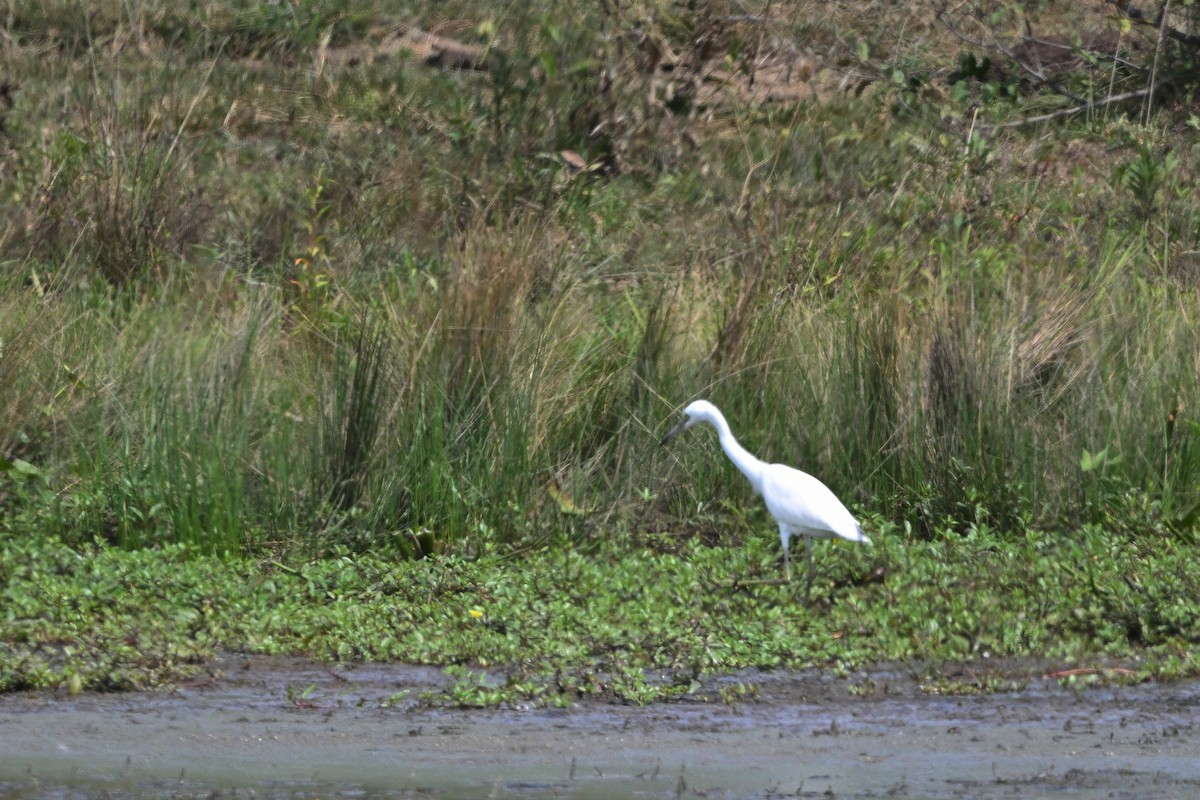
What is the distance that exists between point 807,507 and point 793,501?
66 mm

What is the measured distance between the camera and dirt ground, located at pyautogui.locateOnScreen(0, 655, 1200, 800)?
13.3ft

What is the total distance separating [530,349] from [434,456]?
1.96 feet

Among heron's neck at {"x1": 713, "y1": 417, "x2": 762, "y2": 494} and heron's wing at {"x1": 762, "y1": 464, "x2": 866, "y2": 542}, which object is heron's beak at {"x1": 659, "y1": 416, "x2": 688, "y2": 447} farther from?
heron's wing at {"x1": 762, "y1": 464, "x2": 866, "y2": 542}

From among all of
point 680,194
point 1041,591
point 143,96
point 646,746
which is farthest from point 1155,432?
point 143,96

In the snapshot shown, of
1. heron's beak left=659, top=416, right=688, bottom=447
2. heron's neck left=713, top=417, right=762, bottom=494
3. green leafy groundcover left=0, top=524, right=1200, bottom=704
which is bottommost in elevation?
green leafy groundcover left=0, top=524, right=1200, bottom=704

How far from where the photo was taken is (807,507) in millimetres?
5770

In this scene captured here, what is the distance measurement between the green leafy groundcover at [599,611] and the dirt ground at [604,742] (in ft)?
0.39

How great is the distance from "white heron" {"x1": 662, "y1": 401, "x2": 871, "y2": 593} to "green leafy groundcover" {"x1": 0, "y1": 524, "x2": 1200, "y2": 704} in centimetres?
15

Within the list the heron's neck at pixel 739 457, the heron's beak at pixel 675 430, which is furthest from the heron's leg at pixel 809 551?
the heron's beak at pixel 675 430

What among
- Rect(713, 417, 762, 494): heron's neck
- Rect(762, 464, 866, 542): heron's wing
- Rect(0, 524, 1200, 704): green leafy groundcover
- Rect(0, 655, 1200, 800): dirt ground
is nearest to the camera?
Rect(0, 655, 1200, 800): dirt ground

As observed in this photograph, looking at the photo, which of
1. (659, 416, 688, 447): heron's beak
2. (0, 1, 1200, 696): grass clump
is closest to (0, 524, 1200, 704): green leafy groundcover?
(0, 1, 1200, 696): grass clump

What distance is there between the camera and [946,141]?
1113 centimetres

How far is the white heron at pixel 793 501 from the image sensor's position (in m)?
5.75

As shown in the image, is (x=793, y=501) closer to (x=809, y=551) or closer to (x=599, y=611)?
(x=809, y=551)
